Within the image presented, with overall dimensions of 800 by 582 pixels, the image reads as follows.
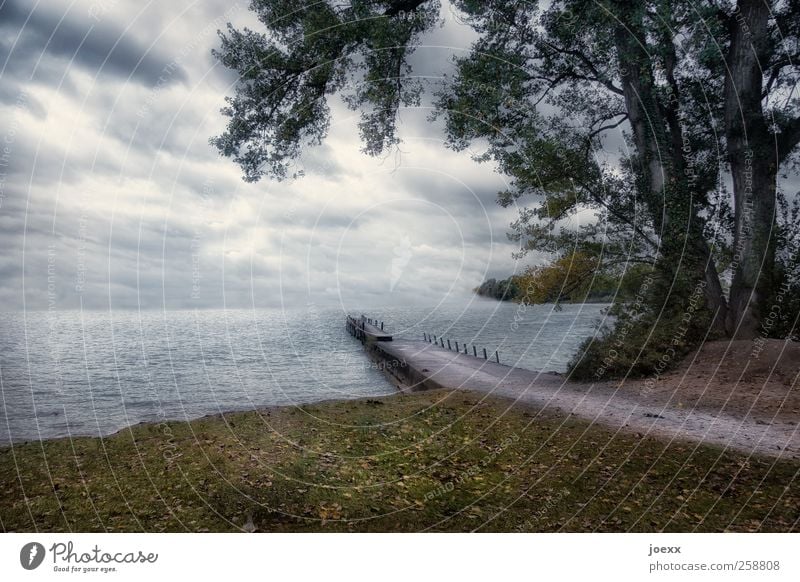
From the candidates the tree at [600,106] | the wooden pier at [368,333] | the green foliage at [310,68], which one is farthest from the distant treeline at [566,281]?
the wooden pier at [368,333]

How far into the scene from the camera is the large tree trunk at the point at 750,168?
12.4m

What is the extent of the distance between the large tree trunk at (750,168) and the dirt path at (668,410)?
2.16 m

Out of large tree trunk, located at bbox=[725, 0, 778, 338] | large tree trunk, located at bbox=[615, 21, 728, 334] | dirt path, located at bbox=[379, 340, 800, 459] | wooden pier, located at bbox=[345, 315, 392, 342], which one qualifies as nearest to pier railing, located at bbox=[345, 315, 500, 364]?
wooden pier, located at bbox=[345, 315, 392, 342]

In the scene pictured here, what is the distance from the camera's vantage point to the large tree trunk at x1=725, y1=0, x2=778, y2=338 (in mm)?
12352

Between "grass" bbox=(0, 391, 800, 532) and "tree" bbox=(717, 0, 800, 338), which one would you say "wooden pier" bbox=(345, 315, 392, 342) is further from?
"grass" bbox=(0, 391, 800, 532)

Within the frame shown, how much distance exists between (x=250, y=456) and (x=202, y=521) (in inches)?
68.2

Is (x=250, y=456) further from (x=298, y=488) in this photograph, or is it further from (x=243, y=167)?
(x=243, y=167)

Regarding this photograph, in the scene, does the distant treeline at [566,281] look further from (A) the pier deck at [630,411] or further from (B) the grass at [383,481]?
(B) the grass at [383,481]

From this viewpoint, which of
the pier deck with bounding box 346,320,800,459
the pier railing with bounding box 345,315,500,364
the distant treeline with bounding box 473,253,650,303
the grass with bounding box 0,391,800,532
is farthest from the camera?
the pier railing with bounding box 345,315,500,364

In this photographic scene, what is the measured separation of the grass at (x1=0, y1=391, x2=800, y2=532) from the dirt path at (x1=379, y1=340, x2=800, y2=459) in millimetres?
962

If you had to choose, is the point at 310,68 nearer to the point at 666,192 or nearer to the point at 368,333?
the point at 666,192

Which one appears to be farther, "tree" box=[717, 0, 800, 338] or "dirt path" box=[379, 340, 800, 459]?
"tree" box=[717, 0, 800, 338]

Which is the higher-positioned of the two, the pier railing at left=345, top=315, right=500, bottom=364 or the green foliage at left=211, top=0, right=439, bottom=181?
the green foliage at left=211, top=0, right=439, bottom=181

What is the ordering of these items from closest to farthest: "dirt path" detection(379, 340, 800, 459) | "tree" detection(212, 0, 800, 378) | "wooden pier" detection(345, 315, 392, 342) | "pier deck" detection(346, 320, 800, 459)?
"pier deck" detection(346, 320, 800, 459) < "dirt path" detection(379, 340, 800, 459) < "tree" detection(212, 0, 800, 378) < "wooden pier" detection(345, 315, 392, 342)
